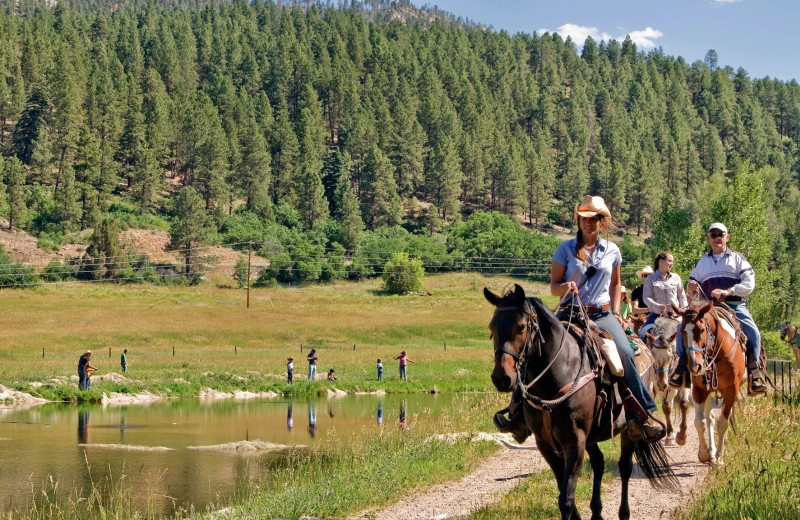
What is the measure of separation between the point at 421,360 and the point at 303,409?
21144 millimetres

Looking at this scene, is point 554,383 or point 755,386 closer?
point 554,383

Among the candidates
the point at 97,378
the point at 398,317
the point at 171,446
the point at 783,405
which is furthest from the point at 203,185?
the point at 783,405

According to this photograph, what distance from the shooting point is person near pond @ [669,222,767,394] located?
1436 cm

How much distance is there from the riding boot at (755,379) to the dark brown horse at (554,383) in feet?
18.0

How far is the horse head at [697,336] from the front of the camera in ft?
43.3

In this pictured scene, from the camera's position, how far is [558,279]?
10.1 metres

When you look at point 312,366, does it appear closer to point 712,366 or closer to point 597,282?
point 712,366

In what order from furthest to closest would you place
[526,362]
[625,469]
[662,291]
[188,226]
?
[188,226] → [662,291] → [625,469] → [526,362]

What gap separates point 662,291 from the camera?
15.8m

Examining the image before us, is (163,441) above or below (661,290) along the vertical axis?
below

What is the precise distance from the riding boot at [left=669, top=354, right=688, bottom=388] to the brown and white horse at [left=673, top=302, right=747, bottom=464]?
0.21 metres

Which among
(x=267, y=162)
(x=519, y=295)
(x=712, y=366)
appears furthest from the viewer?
(x=267, y=162)

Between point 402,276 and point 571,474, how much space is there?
10432 cm

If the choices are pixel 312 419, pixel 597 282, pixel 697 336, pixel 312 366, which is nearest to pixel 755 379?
pixel 697 336
